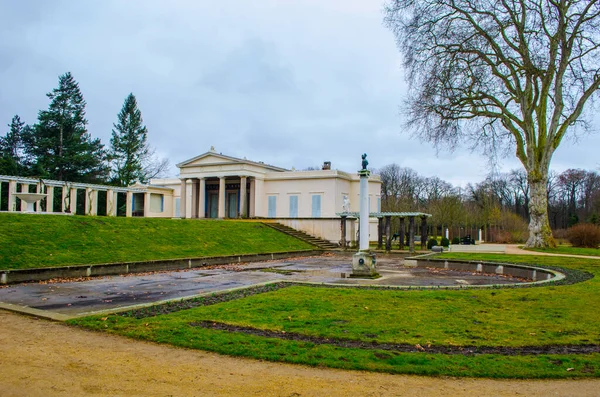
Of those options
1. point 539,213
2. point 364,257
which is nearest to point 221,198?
point 539,213

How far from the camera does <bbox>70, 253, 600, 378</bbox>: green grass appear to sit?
566cm

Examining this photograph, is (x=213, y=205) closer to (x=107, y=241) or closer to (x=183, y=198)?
(x=183, y=198)

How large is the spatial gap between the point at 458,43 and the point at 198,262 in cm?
2014

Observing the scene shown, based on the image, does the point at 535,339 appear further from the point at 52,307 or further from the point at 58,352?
the point at 52,307

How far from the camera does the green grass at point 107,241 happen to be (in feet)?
50.6

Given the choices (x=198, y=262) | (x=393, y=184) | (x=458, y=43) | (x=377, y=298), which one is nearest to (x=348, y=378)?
(x=377, y=298)

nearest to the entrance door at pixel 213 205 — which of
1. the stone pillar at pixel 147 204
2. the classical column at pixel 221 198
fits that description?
the classical column at pixel 221 198

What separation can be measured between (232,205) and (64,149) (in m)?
22.1

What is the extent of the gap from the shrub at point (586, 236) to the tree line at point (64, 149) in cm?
4874

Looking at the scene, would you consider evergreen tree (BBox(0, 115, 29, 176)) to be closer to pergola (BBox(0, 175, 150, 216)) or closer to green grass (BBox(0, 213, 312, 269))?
pergola (BBox(0, 175, 150, 216))

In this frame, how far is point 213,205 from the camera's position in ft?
151

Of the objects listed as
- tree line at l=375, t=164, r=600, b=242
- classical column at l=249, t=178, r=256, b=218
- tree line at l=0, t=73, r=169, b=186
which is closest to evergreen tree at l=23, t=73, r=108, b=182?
tree line at l=0, t=73, r=169, b=186

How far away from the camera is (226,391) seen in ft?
15.5

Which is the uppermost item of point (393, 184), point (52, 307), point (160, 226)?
point (393, 184)
